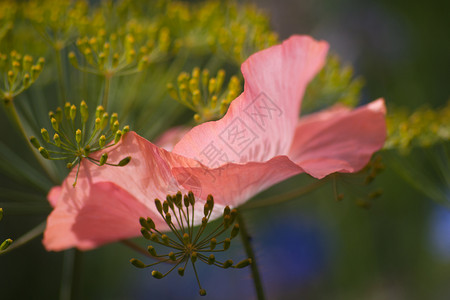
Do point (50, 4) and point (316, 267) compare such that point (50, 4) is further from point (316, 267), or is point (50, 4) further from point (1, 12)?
point (316, 267)

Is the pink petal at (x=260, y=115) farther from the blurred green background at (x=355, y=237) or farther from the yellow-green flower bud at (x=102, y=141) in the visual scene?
the blurred green background at (x=355, y=237)

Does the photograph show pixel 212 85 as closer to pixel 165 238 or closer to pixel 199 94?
pixel 199 94

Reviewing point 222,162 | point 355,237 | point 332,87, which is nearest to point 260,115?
point 222,162

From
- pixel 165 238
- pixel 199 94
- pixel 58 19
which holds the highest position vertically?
pixel 58 19

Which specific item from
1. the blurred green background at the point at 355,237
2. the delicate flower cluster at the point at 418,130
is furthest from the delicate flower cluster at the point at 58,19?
the blurred green background at the point at 355,237

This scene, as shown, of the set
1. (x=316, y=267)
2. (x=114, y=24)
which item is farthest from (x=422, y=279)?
(x=114, y=24)
